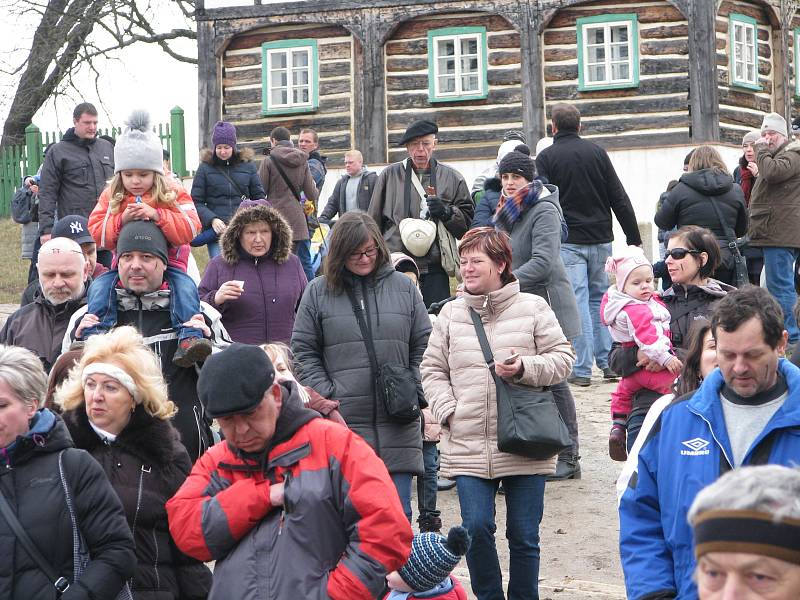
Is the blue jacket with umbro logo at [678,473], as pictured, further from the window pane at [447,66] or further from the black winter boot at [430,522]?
the window pane at [447,66]

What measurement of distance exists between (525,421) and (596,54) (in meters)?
16.3

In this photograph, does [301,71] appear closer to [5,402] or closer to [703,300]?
[703,300]

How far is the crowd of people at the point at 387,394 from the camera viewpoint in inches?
172

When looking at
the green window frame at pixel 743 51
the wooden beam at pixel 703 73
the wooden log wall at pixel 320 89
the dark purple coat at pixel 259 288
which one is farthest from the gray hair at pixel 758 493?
the wooden log wall at pixel 320 89

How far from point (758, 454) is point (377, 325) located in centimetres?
298

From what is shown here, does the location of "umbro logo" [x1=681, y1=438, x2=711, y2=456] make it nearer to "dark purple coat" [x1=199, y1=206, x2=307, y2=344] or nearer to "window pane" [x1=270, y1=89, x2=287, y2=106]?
"dark purple coat" [x1=199, y1=206, x2=307, y2=344]

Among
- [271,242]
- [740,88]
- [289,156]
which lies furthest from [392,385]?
[740,88]

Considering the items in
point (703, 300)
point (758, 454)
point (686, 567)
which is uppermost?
point (703, 300)

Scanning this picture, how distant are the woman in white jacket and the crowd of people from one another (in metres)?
0.01

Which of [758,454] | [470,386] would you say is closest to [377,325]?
[470,386]

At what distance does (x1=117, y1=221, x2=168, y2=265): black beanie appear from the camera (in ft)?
21.6

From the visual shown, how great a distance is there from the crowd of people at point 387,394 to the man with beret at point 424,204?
2cm

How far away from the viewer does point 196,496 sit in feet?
15.0

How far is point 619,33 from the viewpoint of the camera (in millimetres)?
21859
